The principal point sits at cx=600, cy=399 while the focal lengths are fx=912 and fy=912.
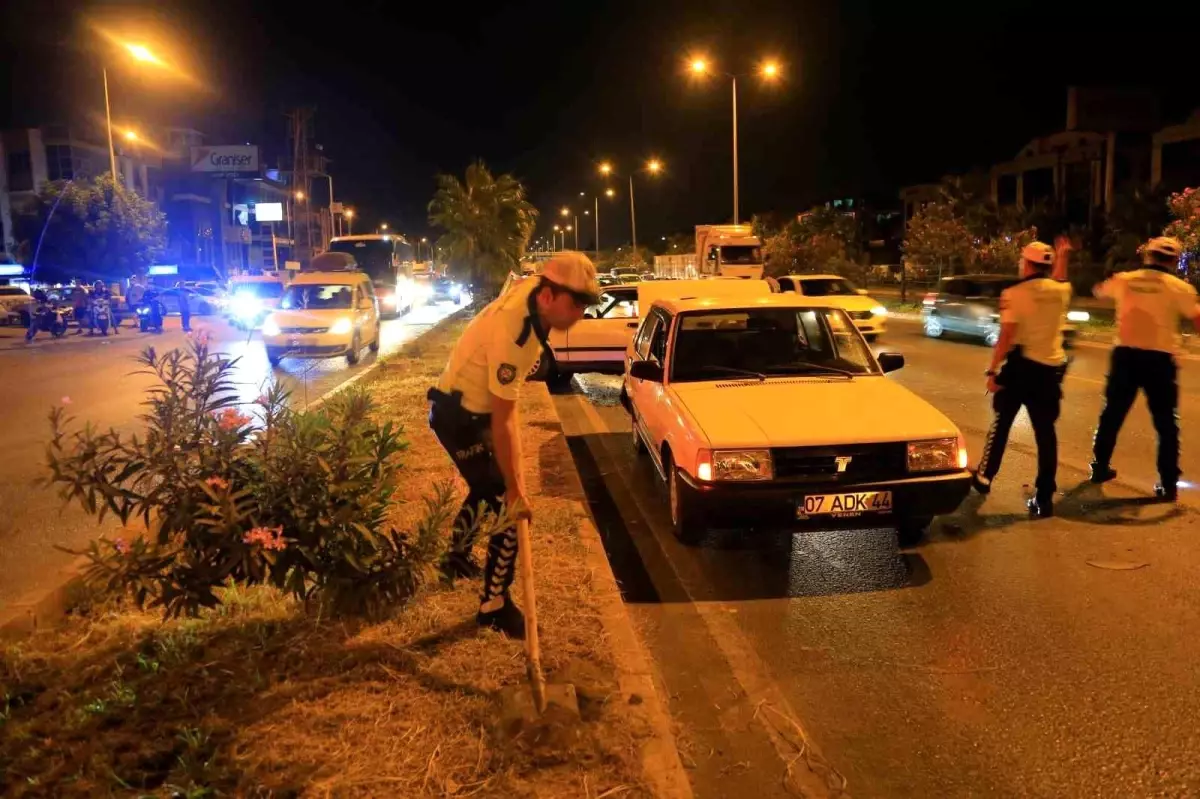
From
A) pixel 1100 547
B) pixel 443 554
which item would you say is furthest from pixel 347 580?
pixel 1100 547

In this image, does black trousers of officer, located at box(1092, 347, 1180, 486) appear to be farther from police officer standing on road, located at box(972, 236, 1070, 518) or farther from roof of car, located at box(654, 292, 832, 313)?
roof of car, located at box(654, 292, 832, 313)

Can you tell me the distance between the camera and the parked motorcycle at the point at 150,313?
26141mm

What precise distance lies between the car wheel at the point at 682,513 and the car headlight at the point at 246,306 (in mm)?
23271

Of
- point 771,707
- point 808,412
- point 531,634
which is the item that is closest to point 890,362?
point 808,412

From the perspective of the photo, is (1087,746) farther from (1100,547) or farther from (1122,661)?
(1100,547)

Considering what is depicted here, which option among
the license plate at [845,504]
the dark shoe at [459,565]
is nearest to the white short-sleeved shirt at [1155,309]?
the license plate at [845,504]

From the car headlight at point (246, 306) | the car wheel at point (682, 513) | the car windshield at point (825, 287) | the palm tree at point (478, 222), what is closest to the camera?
the car wheel at point (682, 513)

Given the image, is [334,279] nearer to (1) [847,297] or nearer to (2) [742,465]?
(1) [847,297]

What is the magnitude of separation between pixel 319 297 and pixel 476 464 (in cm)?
1568

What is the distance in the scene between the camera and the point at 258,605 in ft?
13.6

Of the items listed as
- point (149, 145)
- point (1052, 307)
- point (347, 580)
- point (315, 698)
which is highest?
point (149, 145)

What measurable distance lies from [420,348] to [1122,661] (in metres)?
15.8

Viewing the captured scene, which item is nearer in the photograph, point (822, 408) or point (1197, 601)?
point (1197, 601)

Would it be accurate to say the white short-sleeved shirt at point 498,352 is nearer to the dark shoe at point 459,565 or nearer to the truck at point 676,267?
the dark shoe at point 459,565
